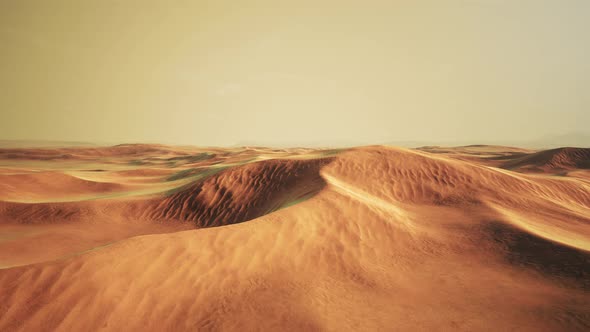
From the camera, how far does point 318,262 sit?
5.34m

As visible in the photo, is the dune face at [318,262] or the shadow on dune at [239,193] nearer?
the dune face at [318,262]

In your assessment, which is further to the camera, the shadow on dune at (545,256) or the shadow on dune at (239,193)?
the shadow on dune at (239,193)

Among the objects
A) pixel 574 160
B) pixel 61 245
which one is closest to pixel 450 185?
pixel 61 245

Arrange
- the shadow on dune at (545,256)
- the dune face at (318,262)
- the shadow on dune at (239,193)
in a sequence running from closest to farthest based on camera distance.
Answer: the dune face at (318,262), the shadow on dune at (545,256), the shadow on dune at (239,193)

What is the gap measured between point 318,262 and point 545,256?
14.8 ft

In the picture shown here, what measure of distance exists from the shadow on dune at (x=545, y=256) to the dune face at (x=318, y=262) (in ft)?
0.11

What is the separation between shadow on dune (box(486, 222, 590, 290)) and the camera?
4.99 metres

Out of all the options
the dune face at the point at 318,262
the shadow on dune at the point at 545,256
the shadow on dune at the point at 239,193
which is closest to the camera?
the dune face at the point at 318,262

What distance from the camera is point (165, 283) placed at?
13.8 feet

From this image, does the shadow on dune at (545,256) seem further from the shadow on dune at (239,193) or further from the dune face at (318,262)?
the shadow on dune at (239,193)

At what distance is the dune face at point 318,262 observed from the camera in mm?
3756

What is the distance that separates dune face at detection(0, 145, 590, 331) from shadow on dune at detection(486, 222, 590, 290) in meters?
0.03

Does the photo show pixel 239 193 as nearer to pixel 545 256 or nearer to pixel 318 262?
pixel 318 262

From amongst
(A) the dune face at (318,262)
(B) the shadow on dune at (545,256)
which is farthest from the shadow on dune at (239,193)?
(B) the shadow on dune at (545,256)
